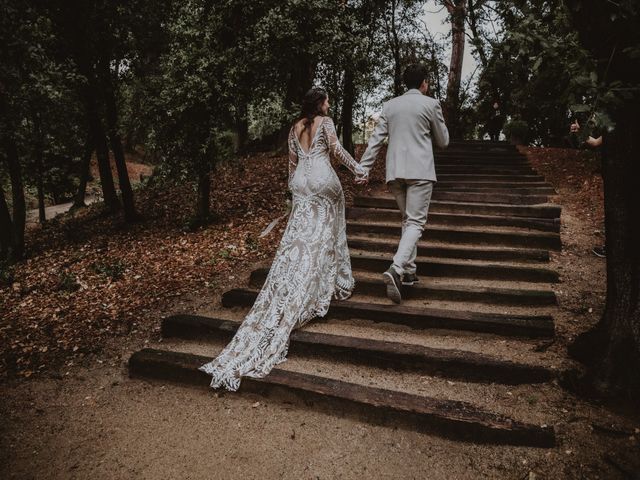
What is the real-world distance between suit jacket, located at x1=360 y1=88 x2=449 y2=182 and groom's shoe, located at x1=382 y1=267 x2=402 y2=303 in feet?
3.37

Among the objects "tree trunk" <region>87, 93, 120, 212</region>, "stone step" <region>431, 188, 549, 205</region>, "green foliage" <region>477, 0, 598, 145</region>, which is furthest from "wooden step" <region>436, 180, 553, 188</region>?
"tree trunk" <region>87, 93, 120, 212</region>

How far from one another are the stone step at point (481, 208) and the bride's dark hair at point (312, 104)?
10.1 feet

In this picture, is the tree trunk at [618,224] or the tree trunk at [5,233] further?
the tree trunk at [5,233]

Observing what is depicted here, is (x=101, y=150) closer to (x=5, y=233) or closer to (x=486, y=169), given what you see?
(x=5, y=233)

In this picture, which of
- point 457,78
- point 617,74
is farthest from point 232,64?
point 457,78

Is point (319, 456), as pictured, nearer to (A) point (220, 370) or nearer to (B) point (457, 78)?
(A) point (220, 370)

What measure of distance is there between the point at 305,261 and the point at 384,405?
1676 millimetres

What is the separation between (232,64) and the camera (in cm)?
751

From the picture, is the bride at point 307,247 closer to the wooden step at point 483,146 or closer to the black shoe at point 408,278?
the black shoe at point 408,278

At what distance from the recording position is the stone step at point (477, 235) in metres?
5.77

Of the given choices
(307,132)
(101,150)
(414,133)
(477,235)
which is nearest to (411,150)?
(414,133)

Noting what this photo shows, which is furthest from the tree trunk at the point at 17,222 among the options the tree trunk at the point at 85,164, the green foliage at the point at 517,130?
the green foliage at the point at 517,130

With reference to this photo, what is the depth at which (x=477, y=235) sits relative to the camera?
6059 mm

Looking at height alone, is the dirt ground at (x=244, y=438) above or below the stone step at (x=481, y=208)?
below
